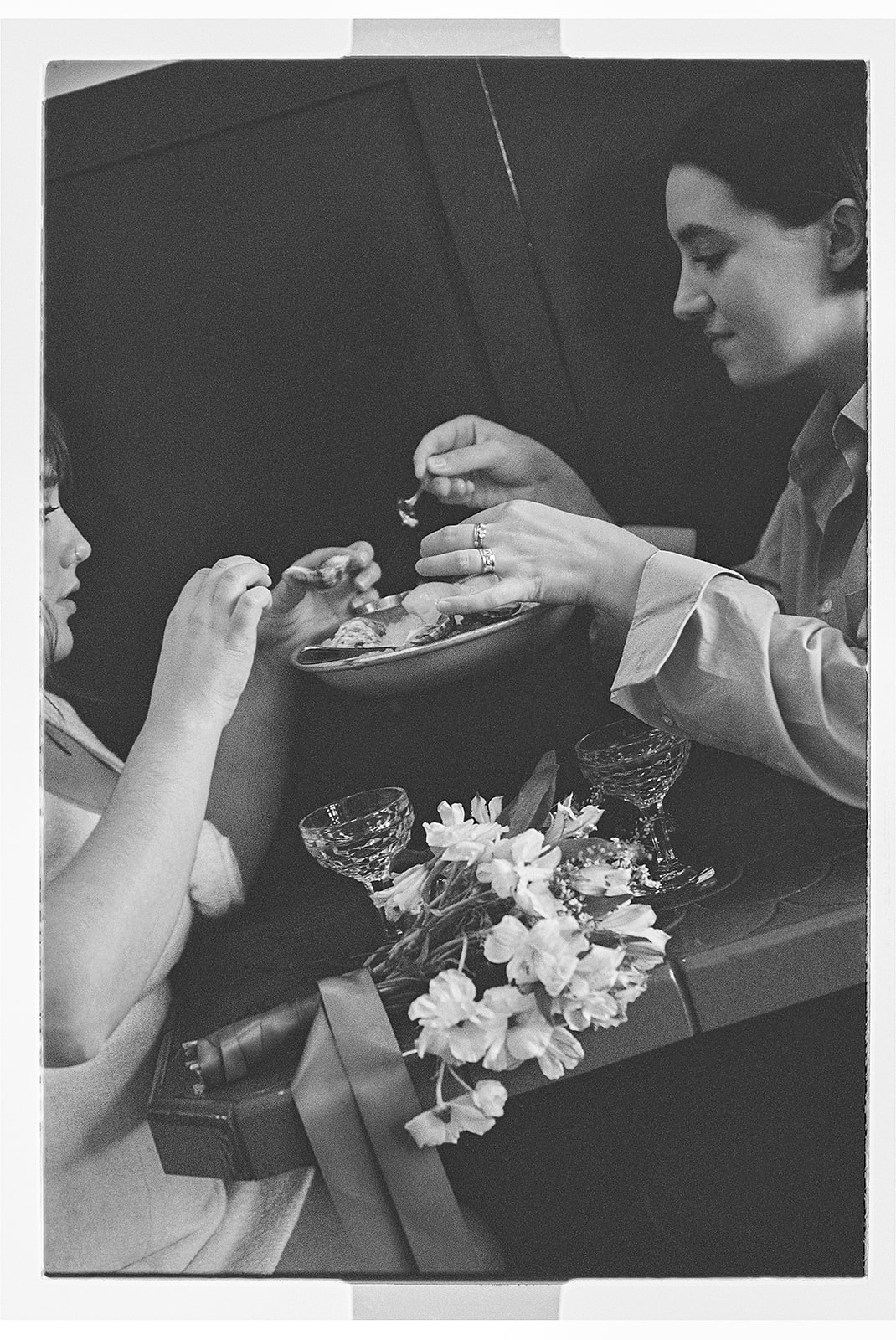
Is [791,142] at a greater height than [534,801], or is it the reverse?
[791,142]

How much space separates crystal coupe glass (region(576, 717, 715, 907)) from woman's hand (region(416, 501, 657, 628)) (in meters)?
0.11

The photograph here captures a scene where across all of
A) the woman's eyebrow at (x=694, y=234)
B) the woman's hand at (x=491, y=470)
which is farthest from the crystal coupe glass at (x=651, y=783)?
the woman's eyebrow at (x=694, y=234)

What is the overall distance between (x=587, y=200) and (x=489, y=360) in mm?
169

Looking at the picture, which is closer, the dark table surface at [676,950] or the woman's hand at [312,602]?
the dark table surface at [676,950]

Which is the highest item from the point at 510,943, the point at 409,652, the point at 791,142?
the point at 791,142

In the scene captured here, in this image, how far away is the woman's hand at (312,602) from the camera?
43.7 inches

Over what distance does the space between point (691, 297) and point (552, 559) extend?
0.27m

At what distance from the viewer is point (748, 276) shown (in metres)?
1.10

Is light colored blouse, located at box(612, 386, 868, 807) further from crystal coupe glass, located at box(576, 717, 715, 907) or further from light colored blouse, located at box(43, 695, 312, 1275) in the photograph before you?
light colored blouse, located at box(43, 695, 312, 1275)

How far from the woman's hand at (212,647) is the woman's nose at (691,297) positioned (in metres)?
0.45

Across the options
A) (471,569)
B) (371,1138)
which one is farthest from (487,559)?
(371,1138)

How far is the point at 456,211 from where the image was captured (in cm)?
111

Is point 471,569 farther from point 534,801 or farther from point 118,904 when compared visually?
point 118,904

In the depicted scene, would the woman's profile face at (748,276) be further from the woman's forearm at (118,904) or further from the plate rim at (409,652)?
the woman's forearm at (118,904)
